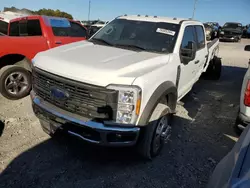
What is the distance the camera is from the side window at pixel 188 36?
4.10 m

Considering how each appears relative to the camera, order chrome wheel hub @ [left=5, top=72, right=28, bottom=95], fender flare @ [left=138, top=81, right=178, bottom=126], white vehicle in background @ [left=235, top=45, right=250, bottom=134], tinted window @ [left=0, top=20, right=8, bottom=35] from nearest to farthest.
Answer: fender flare @ [left=138, top=81, right=178, bottom=126] < white vehicle in background @ [left=235, top=45, right=250, bottom=134] < chrome wheel hub @ [left=5, top=72, right=28, bottom=95] < tinted window @ [left=0, top=20, right=8, bottom=35]

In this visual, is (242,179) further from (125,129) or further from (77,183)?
(77,183)

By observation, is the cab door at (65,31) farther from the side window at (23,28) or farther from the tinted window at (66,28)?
the side window at (23,28)

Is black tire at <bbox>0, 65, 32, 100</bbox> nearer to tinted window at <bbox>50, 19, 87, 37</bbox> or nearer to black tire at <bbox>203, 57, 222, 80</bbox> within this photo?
tinted window at <bbox>50, 19, 87, 37</bbox>

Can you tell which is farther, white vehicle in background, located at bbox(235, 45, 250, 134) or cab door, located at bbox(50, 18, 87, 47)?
cab door, located at bbox(50, 18, 87, 47)

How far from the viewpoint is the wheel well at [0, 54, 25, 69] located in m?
5.39

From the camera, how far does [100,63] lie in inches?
121

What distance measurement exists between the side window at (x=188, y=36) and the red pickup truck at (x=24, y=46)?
2.32 metres

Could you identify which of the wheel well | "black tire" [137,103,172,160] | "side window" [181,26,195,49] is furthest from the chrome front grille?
the wheel well

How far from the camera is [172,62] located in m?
3.61

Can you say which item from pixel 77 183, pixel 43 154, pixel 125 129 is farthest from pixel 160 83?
pixel 43 154


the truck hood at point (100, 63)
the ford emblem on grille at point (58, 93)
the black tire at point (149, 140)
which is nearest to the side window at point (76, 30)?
the truck hood at point (100, 63)

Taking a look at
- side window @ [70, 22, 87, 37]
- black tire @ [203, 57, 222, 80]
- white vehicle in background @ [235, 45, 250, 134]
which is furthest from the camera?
black tire @ [203, 57, 222, 80]

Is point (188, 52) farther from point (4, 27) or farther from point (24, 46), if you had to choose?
point (4, 27)
